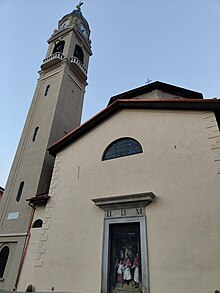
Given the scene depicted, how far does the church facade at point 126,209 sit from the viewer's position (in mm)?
6152

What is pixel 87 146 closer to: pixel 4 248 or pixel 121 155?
pixel 121 155

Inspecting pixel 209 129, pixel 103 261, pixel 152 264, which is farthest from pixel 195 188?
pixel 103 261

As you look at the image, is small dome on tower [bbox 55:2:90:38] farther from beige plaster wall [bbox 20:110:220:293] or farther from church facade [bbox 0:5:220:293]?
beige plaster wall [bbox 20:110:220:293]

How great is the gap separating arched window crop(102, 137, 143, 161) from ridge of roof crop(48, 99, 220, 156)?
161 cm

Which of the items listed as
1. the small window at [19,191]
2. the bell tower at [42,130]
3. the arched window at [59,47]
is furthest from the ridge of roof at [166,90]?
the arched window at [59,47]

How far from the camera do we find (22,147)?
13.5 m

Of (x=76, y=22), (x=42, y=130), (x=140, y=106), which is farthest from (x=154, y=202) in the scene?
(x=76, y=22)

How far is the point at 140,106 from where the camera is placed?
9336 millimetres

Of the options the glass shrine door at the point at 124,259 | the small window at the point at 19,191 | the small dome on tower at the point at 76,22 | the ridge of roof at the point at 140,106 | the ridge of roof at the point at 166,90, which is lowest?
the glass shrine door at the point at 124,259

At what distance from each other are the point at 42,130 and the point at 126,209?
8188 millimetres

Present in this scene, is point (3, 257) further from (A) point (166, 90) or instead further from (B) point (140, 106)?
(A) point (166, 90)

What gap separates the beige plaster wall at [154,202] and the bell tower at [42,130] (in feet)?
5.51

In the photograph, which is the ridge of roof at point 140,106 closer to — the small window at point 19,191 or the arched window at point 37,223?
the small window at point 19,191

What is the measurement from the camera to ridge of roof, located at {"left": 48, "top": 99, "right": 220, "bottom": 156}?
25.1 ft
